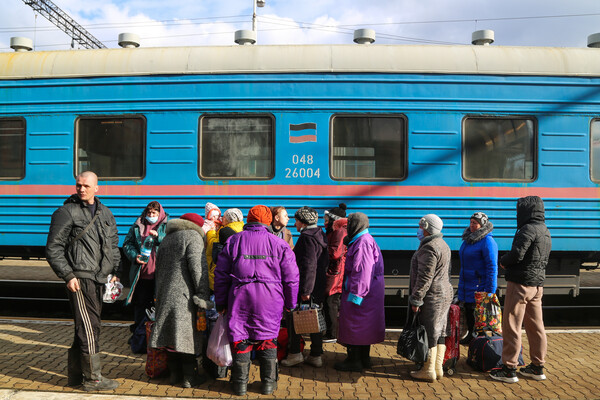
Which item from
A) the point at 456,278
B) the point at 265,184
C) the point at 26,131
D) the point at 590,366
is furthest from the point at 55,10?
the point at 590,366

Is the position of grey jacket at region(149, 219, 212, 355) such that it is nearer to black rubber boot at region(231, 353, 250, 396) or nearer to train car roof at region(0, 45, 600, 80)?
black rubber boot at region(231, 353, 250, 396)

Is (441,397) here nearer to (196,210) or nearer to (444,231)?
(444,231)

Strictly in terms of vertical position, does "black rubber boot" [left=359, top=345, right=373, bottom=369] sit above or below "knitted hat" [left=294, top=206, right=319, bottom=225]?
below

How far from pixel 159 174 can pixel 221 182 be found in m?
0.83

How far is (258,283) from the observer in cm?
444

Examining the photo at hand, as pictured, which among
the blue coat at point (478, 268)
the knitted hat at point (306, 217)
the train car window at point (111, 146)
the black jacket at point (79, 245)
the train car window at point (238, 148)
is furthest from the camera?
the train car window at point (111, 146)

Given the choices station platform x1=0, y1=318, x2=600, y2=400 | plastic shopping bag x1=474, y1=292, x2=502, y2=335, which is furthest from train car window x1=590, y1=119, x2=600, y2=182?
plastic shopping bag x1=474, y1=292, x2=502, y2=335

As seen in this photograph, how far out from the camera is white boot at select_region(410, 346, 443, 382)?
15.9 feet

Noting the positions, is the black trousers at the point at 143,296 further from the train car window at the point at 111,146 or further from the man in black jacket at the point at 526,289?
the man in black jacket at the point at 526,289

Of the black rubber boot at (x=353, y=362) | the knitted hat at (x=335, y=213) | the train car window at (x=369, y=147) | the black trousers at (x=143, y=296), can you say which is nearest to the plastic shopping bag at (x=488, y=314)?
the black rubber boot at (x=353, y=362)

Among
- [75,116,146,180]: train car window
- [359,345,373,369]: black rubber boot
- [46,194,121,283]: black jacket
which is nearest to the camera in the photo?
[46,194,121,283]: black jacket

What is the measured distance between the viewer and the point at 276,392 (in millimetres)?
4586

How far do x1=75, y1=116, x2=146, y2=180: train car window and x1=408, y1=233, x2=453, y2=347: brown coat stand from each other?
4.03 m

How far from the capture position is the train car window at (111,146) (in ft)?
23.3
